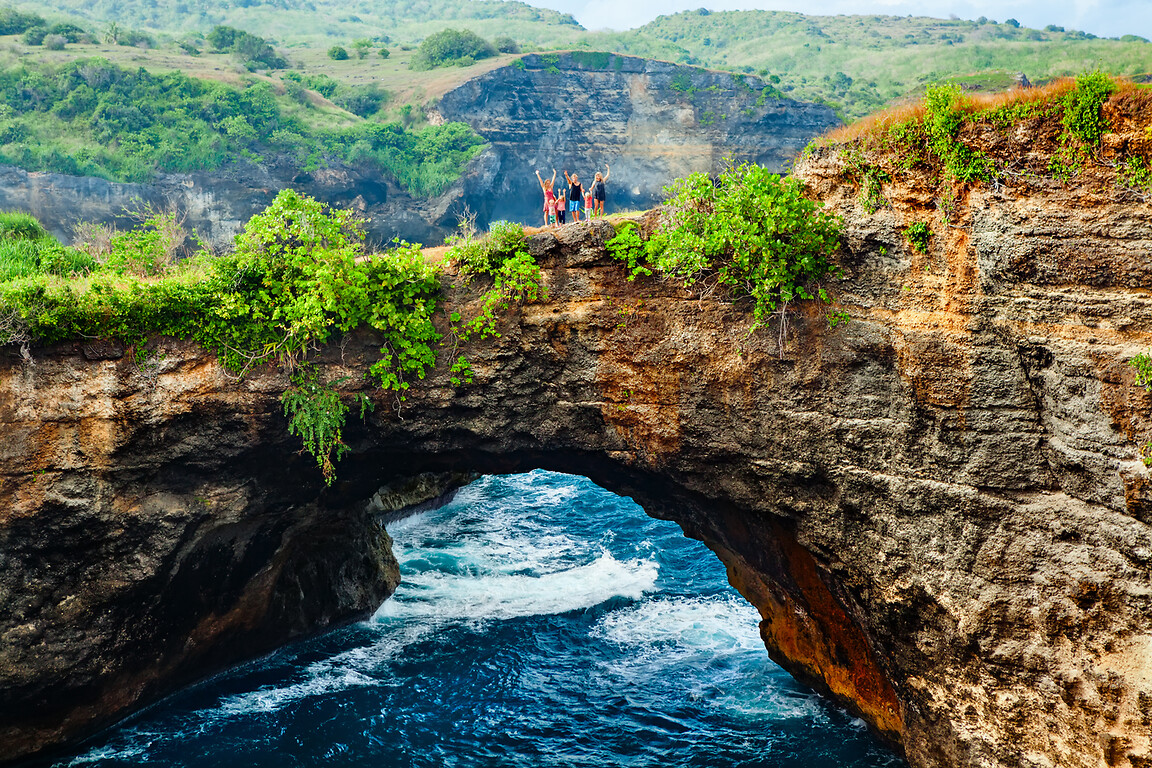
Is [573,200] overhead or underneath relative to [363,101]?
underneath

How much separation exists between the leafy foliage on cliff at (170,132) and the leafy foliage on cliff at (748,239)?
37832 millimetres

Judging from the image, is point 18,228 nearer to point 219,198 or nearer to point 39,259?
point 39,259

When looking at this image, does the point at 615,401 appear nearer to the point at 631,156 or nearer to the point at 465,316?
the point at 465,316

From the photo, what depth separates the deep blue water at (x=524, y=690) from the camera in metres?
12.7

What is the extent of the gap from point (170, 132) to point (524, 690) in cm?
3935

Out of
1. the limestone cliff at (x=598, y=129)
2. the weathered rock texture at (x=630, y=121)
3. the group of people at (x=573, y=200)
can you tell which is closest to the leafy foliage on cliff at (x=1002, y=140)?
the group of people at (x=573, y=200)

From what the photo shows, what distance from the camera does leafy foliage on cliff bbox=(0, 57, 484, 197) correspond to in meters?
39.5

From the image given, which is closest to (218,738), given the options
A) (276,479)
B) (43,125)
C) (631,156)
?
(276,479)

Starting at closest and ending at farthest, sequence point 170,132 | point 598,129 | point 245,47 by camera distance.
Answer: point 170,132 < point 598,129 < point 245,47

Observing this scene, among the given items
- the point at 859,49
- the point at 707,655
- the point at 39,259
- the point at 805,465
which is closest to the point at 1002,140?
the point at 805,465

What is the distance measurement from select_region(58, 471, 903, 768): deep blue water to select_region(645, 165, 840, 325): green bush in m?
7.22

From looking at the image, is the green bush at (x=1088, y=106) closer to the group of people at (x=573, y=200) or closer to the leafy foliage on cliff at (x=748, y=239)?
the leafy foliage on cliff at (x=748, y=239)

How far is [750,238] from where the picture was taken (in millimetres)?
10375

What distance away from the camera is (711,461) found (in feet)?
39.0
